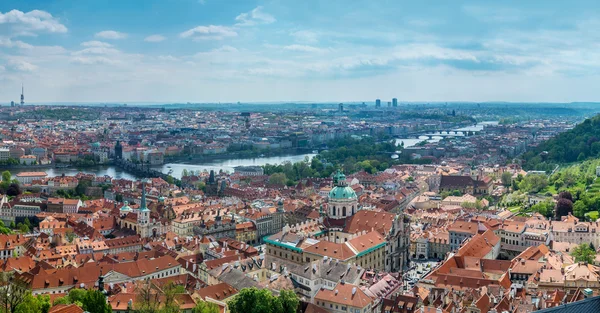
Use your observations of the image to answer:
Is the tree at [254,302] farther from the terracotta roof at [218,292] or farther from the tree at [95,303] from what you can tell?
the tree at [95,303]

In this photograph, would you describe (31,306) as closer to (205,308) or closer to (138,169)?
(205,308)

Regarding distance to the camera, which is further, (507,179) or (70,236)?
(507,179)

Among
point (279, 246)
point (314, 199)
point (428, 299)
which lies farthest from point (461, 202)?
point (428, 299)

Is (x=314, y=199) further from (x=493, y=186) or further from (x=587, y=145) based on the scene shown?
(x=587, y=145)

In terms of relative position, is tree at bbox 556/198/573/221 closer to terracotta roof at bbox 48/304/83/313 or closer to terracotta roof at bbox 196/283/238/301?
terracotta roof at bbox 196/283/238/301

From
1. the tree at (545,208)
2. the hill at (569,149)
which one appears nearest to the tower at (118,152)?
the hill at (569,149)

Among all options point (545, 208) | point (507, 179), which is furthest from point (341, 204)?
point (507, 179)
